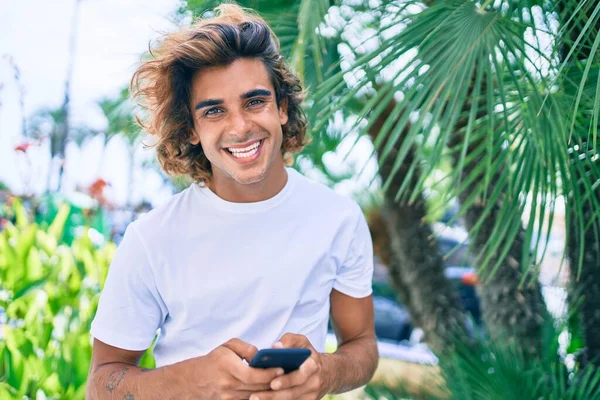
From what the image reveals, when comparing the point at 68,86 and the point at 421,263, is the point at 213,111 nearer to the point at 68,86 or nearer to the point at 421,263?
the point at 421,263

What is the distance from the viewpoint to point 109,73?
3004 mm

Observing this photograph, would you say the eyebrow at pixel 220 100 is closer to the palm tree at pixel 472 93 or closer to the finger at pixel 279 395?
the palm tree at pixel 472 93

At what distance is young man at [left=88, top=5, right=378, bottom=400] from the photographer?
1630 mm

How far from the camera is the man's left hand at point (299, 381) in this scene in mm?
1464

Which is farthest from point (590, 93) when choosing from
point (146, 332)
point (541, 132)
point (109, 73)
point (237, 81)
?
point (109, 73)

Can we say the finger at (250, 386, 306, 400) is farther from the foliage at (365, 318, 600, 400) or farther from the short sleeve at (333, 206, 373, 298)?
the foliage at (365, 318, 600, 400)

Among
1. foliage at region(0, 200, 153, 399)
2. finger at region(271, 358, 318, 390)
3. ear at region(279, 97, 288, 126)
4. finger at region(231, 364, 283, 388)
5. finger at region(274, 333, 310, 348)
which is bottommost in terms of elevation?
foliage at region(0, 200, 153, 399)

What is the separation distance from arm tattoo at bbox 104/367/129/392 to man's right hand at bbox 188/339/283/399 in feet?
0.70

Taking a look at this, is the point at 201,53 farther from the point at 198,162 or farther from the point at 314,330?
the point at 314,330

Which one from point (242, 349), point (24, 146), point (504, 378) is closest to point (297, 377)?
point (242, 349)

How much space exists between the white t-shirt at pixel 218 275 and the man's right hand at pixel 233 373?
0.59ft

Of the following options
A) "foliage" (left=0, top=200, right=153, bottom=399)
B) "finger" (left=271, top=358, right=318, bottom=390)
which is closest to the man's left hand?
"finger" (left=271, top=358, right=318, bottom=390)

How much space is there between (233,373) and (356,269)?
500mm

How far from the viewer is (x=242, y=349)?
148cm
